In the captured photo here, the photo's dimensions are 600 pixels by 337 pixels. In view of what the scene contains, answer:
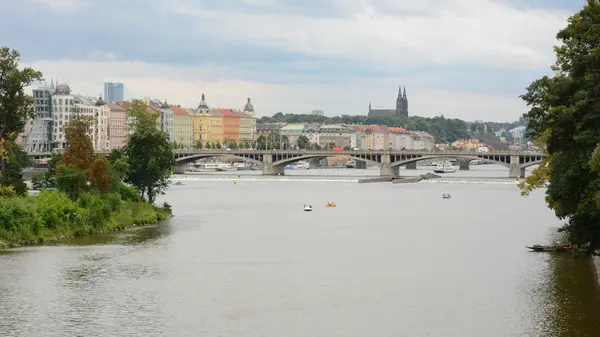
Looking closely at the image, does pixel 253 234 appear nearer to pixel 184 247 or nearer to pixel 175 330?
pixel 184 247

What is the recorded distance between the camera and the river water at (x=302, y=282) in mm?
34219

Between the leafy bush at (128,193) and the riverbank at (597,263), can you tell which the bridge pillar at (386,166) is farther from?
the riverbank at (597,263)

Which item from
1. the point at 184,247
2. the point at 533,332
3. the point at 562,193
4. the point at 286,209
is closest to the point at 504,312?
the point at 533,332

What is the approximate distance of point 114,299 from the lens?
38.1 metres

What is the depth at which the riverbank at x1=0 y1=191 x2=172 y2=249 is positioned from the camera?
167 feet

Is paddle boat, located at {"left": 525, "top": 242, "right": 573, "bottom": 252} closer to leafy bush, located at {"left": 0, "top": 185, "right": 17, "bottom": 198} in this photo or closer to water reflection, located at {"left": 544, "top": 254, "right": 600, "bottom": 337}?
water reflection, located at {"left": 544, "top": 254, "right": 600, "bottom": 337}

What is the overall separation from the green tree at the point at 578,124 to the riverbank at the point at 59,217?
22440 millimetres

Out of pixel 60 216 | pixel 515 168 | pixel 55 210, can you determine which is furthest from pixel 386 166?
pixel 55 210

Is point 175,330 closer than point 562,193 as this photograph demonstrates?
Yes

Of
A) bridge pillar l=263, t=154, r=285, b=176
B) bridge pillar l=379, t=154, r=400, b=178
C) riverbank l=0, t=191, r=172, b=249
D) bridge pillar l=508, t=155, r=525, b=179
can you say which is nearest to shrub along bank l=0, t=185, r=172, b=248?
riverbank l=0, t=191, r=172, b=249

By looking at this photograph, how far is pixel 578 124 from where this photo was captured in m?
39.0

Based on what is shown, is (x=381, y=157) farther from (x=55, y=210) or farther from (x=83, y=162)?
(x=55, y=210)

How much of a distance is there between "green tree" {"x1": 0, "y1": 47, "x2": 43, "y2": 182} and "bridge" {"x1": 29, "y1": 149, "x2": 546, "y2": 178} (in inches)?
3117

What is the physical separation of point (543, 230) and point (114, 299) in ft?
107
